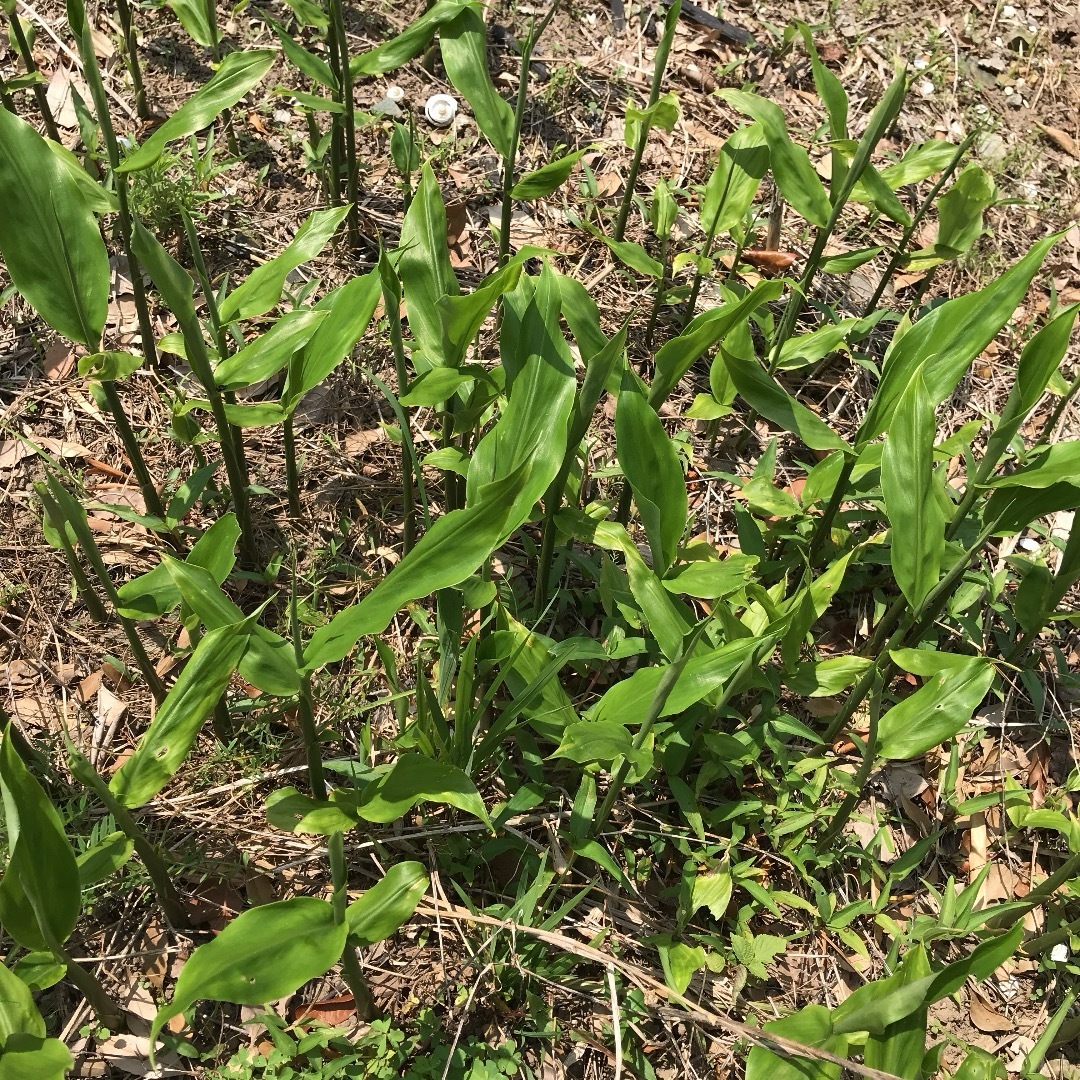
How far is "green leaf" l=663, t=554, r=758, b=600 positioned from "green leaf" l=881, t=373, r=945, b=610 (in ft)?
0.87

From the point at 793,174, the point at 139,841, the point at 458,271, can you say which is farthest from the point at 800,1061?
the point at 458,271

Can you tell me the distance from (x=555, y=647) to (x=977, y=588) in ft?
3.24

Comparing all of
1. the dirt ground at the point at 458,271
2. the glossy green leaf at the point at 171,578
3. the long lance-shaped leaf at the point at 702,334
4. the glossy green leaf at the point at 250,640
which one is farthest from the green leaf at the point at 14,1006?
the long lance-shaped leaf at the point at 702,334

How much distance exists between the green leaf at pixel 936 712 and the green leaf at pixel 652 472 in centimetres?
51

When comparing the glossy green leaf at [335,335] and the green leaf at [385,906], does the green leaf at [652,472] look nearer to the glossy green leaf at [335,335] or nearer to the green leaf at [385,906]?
the glossy green leaf at [335,335]

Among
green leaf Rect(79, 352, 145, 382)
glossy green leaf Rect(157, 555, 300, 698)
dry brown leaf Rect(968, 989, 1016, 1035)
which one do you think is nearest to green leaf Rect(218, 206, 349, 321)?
green leaf Rect(79, 352, 145, 382)

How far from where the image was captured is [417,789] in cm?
155

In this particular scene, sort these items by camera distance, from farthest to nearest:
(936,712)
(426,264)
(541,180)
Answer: (541,180)
(426,264)
(936,712)

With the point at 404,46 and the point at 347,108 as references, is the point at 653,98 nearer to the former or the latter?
the point at 404,46

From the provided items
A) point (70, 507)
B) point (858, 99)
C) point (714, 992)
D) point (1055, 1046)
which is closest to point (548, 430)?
point (70, 507)

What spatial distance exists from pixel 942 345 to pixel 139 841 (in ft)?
5.33

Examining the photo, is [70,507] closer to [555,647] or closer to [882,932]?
[555,647]

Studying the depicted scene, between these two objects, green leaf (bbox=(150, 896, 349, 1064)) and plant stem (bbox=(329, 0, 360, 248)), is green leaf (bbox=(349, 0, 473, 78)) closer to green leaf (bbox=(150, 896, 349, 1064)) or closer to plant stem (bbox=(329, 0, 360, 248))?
plant stem (bbox=(329, 0, 360, 248))

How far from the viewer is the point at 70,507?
5.14 feet
